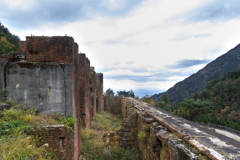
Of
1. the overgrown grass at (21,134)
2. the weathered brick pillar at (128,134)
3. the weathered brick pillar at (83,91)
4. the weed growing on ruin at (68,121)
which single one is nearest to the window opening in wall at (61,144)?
the overgrown grass at (21,134)

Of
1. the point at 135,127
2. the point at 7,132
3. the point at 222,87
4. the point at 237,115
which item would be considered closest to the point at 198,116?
the point at 237,115

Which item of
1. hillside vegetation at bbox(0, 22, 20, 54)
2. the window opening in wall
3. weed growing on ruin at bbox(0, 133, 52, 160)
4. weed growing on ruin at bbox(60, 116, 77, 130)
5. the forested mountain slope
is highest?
hillside vegetation at bbox(0, 22, 20, 54)

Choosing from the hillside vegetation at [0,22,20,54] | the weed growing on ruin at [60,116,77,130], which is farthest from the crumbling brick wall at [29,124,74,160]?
the hillside vegetation at [0,22,20,54]

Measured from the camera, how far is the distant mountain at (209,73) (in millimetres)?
82062

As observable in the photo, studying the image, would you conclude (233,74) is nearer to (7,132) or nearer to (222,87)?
(222,87)

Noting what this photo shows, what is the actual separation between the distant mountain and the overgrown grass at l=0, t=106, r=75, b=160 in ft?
261

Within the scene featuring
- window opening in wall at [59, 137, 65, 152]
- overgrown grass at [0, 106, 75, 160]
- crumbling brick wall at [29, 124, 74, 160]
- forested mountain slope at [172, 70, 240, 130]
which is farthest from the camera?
forested mountain slope at [172, 70, 240, 130]

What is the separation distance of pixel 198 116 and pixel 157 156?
2792cm

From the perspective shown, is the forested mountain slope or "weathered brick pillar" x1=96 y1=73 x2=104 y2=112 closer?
"weathered brick pillar" x1=96 y1=73 x2=104 y2=112

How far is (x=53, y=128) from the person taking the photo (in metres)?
4.31

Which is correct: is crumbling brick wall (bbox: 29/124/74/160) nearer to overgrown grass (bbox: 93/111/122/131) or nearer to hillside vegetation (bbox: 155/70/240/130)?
overgrown grass (bbox: 93/111/122/131)

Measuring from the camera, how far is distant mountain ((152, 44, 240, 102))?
8206 centimetres

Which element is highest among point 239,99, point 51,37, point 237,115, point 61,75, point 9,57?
point 51,37

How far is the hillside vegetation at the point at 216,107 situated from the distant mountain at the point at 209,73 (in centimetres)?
3026
